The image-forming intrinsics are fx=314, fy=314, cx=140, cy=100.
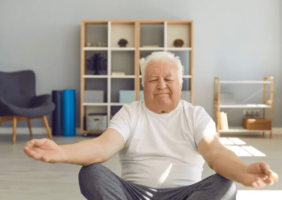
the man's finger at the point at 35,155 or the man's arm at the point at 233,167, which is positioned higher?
the man's finger at the point at 35,155

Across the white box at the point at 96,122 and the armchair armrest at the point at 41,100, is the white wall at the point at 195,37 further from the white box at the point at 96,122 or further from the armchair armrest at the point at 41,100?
the white box at the point at 96,122

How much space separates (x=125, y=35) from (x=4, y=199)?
10.7 feet

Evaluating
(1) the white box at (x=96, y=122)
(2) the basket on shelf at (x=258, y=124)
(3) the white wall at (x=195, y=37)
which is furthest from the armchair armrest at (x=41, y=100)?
(2) the basket on shelf at (x=258, y=124)

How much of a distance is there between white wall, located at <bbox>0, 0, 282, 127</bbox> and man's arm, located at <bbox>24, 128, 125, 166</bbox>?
373 cm

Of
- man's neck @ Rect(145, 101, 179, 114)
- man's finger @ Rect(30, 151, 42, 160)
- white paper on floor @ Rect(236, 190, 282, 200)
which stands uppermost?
man's neck @ Rect(145, 101, 179, 114)

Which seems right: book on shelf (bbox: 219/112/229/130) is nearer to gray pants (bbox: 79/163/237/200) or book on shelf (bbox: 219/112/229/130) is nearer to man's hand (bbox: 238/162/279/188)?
gray pants (bbox: 79/163/237/200)

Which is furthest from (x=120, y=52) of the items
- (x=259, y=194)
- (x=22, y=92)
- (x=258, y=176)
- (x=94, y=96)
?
(x=258, y=176)

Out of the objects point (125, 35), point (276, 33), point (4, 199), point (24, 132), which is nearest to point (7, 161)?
point (4, 199)

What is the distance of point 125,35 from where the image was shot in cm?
467

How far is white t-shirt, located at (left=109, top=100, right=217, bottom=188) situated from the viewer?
1254 mm

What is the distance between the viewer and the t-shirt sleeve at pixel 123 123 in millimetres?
1281

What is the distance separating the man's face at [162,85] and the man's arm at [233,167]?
0.23 meters

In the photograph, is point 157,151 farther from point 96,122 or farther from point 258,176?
point 96,122

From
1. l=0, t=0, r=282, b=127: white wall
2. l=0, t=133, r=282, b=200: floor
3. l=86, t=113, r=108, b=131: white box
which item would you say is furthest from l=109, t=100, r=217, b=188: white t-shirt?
l=0, t=0, r=282, b=127: white wall
